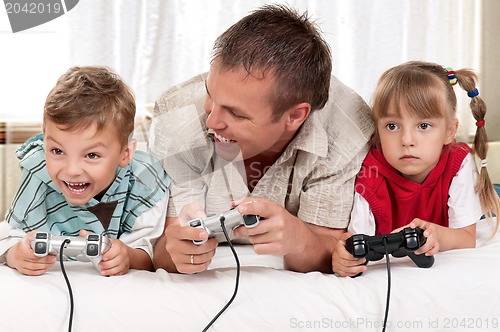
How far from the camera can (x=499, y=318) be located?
1192mm

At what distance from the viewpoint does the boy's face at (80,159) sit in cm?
126

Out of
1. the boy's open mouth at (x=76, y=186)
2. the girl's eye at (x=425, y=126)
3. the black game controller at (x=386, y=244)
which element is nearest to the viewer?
the black game controller at (x=386, y=244)

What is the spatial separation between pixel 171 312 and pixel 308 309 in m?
0.22

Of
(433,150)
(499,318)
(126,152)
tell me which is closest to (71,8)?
(126,152)

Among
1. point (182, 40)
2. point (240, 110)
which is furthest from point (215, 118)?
point (182, 40)

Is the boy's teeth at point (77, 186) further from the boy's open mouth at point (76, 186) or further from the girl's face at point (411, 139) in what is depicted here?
the girl's face at point (411, 139)

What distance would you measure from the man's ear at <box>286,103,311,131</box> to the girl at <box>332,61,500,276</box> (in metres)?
0.16

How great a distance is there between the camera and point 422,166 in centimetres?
140

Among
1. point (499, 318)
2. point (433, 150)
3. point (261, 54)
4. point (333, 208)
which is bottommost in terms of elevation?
point (499, 318)

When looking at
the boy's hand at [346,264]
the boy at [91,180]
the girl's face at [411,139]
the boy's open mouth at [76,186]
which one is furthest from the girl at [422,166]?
the boy's open mouth at [76,186]

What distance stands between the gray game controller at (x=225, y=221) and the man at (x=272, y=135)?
2.7 inches

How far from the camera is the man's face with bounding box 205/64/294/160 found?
1.27 metres

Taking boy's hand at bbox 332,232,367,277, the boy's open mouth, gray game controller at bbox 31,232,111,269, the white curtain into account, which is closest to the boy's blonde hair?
the boy's open mouth

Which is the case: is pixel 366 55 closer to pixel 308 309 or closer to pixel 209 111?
pixel 209 111
